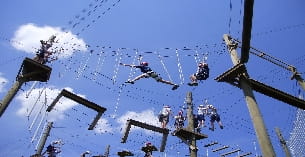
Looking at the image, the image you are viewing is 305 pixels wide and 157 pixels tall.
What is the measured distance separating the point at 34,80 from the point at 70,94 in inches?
73.1

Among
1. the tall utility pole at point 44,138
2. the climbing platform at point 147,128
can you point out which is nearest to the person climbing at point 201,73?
the climbing platform at point 147,128

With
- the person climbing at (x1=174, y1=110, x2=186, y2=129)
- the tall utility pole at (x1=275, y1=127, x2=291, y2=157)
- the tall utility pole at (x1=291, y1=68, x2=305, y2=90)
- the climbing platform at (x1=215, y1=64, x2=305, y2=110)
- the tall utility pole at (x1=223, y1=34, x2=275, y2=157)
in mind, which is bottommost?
the tall utility pole at (x1=223, y1=34, x2=275, y2=157)

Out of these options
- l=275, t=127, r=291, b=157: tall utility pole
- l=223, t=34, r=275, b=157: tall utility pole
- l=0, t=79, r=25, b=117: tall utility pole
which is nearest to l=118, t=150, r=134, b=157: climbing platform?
l=0, t=79, r=25, b=117: tall utility pole

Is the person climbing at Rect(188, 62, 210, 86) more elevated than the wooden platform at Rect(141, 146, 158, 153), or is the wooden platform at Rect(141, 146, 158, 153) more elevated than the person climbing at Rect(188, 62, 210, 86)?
the person climbing at Rect(188, 62, 210, 86)

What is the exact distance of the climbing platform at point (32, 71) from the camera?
39.2 ft

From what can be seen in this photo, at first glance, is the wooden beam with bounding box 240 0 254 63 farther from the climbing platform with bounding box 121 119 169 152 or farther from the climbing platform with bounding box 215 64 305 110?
the climbing platform with bounding box 121 119 169 152

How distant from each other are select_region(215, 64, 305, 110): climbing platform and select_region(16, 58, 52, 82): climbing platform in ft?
22.6

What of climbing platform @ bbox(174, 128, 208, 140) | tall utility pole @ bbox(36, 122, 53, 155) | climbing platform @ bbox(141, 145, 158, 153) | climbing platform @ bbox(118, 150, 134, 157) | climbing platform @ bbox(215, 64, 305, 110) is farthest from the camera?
tall utility pole @ bbox(36, 122, 53, 155)

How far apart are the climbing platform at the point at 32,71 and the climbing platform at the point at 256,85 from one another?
6887 millimetres

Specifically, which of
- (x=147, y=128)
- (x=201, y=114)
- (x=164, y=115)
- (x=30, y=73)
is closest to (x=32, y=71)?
(x=30, y=73)

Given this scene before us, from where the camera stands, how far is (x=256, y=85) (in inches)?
405

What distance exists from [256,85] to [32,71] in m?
8.64

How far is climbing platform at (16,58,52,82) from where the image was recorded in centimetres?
1195

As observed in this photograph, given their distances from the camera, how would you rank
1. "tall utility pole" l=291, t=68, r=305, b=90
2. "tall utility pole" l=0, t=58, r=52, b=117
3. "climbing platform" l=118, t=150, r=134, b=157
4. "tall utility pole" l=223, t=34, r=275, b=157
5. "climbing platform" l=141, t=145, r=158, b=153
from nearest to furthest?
"tall utility pole" l=223, t=34, r=275, b=157 → "tall utility pole" l=0, t=58, r=52, b=117 → "climbing platform" l=141, t=145, r=158, b=153 → "tall utility pole" l=291, t=68, r=305, b=90 → "climbing platform" l=118, t=150, r=134, b=157
